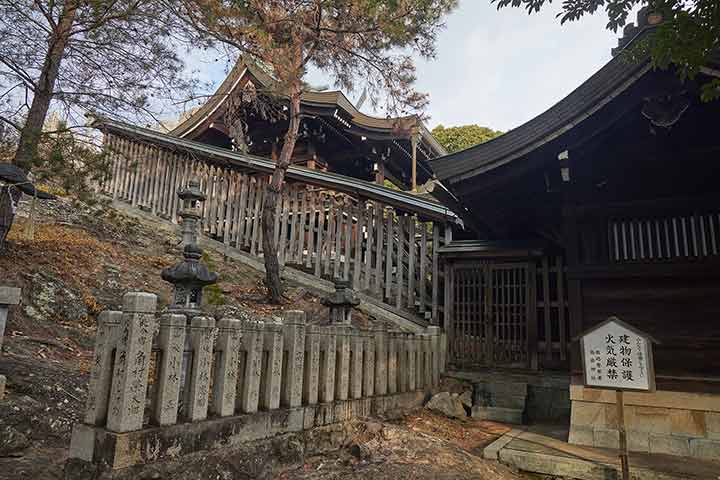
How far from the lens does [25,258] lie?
8461 millimetres

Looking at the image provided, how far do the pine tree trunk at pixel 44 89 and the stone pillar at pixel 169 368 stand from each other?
4803 mm

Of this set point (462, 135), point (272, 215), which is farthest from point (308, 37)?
point (462, 135)

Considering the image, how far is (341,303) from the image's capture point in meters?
6.73

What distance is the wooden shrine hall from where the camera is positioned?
1458cm

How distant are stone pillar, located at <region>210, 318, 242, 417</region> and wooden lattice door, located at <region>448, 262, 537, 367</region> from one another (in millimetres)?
6017

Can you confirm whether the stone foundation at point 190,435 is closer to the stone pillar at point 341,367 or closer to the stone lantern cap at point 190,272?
the stone pillar at point 341,367

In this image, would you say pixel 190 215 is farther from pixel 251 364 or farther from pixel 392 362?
pixel 392 362

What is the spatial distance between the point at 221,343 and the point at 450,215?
22.4 ft

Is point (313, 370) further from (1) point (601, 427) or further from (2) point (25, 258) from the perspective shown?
(2) point (25, 258)

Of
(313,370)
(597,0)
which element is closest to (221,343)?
(313,370)

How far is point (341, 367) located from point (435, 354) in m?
3.49

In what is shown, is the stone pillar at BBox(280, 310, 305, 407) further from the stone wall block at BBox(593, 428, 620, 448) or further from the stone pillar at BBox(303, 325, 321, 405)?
the stone wall block at BBox(593, 428, 620, 448)

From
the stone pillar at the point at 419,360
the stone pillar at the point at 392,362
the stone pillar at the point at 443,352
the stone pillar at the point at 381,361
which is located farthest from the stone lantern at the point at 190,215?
the stone pillar at the point at 443,352

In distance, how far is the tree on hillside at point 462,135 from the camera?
101ft
